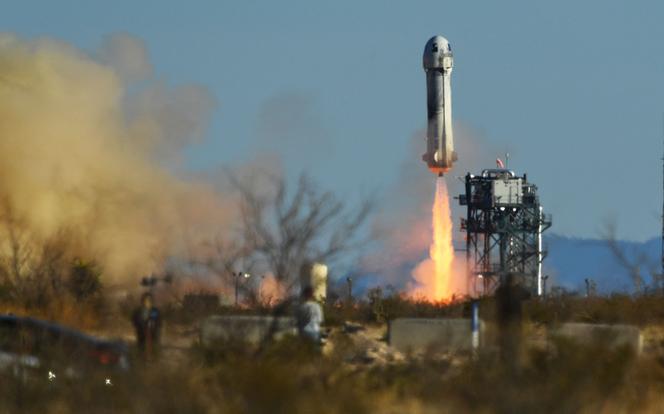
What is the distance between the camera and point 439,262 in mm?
58094

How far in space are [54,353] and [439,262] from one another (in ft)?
124

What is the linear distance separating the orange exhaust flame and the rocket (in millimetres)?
928

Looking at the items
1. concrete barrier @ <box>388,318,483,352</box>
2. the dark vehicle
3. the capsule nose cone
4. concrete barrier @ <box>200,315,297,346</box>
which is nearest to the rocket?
the capsule nose cone

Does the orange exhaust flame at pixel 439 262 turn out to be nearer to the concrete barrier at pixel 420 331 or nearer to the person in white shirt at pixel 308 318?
the concrete barrier at pixel 420 331

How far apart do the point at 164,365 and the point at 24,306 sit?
11.9 metres

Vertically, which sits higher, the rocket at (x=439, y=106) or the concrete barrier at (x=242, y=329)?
the rocket at (x=439, y=106)

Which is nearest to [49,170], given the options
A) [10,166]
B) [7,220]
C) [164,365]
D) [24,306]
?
[10,166]

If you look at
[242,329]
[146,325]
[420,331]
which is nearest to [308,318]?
[242,329]

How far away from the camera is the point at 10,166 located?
50.2 metres

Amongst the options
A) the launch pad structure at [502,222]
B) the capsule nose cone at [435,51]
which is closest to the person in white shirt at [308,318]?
the capsule nose cone at [435,51]

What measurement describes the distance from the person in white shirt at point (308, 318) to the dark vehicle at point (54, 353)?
277 cm

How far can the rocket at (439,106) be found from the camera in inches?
2281

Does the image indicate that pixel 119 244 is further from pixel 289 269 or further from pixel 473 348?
pixel 473 348

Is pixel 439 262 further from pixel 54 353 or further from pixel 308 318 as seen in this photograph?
pixel 54 353
